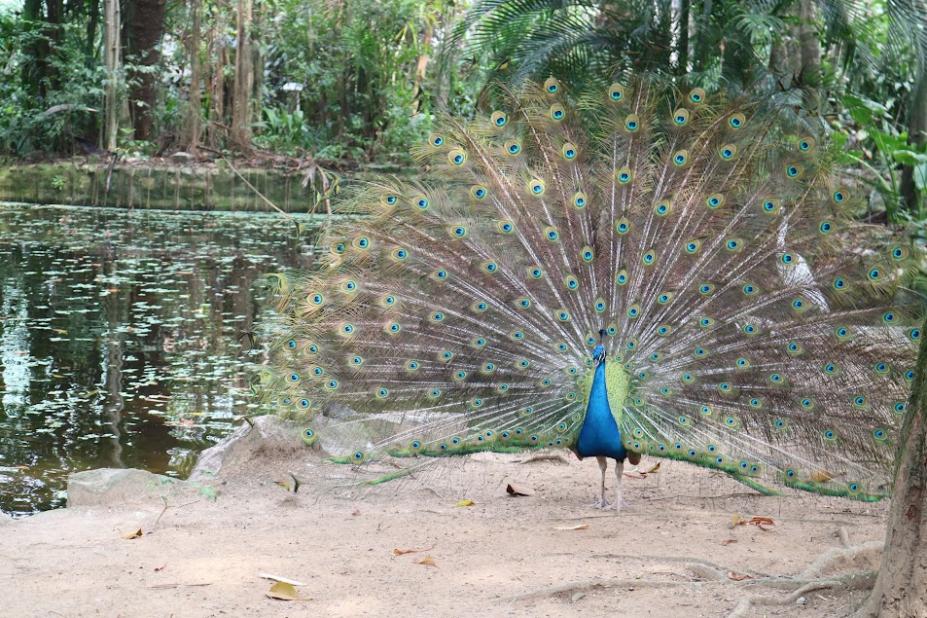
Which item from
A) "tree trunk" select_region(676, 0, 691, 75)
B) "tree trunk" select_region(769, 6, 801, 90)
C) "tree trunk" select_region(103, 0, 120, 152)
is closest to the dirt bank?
"tree trunk" select_region(769, 6, 801, 90)

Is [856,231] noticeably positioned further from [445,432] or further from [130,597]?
[130,597]

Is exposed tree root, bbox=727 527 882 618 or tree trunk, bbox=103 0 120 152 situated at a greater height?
tree trunk, bbox=103 0 120 152

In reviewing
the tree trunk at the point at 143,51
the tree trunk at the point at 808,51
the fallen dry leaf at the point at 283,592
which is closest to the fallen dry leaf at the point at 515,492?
the fallen dry leaf at the point at 283,592

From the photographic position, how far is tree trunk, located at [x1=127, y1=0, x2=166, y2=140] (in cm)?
2170

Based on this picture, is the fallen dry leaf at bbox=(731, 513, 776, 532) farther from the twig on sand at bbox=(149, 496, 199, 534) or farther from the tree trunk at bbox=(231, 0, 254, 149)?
the tree trunk at bbox=(231, 0, 254, 149)

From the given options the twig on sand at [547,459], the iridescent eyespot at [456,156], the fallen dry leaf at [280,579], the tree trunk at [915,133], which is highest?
the tree trunk at [915,133]

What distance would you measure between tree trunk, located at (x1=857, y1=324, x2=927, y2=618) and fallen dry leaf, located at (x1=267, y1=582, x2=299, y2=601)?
2046 mm

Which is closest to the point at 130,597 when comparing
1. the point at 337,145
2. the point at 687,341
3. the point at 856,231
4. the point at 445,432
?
the point at 445,432

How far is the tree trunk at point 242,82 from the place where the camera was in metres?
20.0

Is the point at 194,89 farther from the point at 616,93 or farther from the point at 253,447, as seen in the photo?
the point at 616,93

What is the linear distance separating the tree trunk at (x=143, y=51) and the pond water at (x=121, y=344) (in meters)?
5.52

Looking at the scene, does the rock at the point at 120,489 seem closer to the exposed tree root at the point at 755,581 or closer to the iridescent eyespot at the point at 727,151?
the exposed tree root at the point at 755,581

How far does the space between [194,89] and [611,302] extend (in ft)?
54.6

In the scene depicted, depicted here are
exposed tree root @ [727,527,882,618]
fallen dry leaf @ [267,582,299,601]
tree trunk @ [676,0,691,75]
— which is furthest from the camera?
tree trunk @ [676,0,691,75]
